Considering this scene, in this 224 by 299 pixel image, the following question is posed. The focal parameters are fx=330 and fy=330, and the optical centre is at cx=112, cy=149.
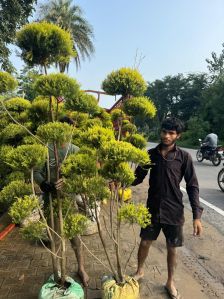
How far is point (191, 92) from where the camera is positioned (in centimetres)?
4725

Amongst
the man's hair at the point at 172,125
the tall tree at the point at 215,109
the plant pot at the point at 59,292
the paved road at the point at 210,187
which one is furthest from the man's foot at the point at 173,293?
the tall tree at the point at 215,109

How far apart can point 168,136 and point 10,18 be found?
8664 mm

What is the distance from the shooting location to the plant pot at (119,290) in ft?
8.70

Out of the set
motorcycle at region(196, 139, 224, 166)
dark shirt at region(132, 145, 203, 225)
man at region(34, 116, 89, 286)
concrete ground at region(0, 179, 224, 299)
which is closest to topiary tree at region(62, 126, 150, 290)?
man at region(34, 116, 89, 286)

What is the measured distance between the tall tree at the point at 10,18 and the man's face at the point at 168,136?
8001 mm

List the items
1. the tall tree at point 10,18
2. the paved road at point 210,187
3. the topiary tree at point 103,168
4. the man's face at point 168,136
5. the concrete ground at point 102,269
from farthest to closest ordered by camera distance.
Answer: the tall tree at point 10,18, the paved road at point 210,187, the concrete ground at point 102,269, the man's face at point 168,136, the topiary tree at point 103,168

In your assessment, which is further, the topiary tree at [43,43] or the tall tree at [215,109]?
the tall tree at [215,109]

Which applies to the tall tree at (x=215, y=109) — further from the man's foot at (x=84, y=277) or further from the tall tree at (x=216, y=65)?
the man's foot at (x=84, y=277)

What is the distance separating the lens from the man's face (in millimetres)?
2955

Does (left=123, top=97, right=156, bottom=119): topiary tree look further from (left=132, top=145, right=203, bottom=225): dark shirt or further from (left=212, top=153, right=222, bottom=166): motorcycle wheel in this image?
(left=212, top=153, right=222, bottom=166): motorcycle wheel

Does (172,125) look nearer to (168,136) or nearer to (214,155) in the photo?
(168,136)

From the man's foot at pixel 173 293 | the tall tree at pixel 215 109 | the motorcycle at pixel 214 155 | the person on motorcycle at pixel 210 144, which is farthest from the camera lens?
the tall tree at pixel 215 109

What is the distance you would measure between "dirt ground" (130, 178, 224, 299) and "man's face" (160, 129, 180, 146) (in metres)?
A: 1.48

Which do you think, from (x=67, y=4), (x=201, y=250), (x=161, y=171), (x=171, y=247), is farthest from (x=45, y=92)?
(x=67, y=4)
